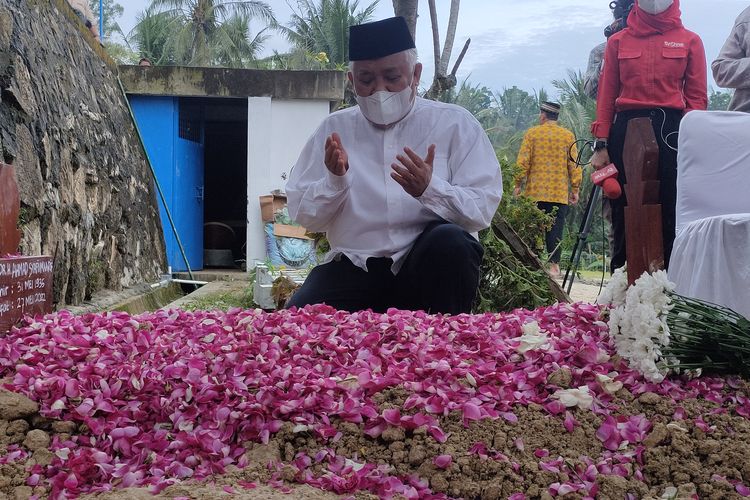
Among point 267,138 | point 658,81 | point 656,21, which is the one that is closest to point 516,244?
point 658,81

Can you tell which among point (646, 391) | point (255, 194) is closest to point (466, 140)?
point (646, 391)

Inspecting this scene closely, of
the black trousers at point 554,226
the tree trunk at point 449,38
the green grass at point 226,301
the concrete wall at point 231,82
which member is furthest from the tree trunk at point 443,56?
the green grass at point 226,301

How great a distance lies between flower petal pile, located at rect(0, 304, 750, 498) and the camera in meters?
1.62

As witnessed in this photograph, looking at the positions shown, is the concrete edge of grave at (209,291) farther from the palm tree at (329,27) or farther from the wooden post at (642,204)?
the palm tree at (329,27)

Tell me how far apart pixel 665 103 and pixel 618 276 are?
2.67 meters

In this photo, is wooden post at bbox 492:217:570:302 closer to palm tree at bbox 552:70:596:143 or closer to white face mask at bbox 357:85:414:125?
white face mask at bbox 357:85:414:125

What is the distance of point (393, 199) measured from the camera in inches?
123

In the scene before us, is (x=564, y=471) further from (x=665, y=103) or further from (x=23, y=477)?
(x=665, y=103)

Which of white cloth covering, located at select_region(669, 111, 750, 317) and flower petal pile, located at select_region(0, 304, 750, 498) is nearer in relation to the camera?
flower petal pile, located at select_region(0, 304, 750, 498)

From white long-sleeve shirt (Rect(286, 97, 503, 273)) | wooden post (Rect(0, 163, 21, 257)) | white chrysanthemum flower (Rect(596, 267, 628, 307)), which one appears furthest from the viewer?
white long-sleeve shirt (Rect(286, 97, 503, 273))

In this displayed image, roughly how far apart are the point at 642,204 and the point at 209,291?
5127 mm

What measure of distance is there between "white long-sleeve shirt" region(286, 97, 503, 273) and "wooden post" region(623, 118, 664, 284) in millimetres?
553

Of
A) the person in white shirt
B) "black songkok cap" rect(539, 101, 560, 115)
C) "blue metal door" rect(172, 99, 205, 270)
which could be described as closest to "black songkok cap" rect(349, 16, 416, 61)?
the person in white shirt

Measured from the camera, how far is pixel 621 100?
15.1 feet
